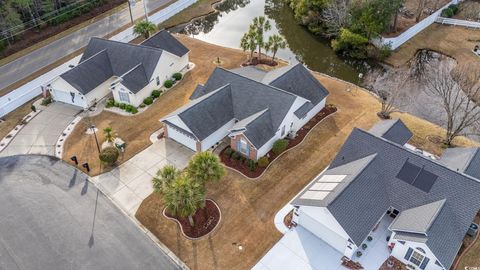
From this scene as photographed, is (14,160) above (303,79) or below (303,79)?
below

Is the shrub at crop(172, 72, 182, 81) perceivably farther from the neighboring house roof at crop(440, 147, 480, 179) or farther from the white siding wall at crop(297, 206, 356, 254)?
the neighboring house roof at crop(440, 147, 480, 179)

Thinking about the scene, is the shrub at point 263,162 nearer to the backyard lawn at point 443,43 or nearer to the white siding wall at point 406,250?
the white siding wall at point 406,250

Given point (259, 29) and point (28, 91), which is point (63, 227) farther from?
point (259, 29)

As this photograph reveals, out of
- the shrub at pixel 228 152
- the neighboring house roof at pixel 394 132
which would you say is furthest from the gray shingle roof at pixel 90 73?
the neighboring house roof at pixel 394 132

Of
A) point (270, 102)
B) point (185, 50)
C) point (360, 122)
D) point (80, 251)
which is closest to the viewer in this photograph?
point (80, 251)

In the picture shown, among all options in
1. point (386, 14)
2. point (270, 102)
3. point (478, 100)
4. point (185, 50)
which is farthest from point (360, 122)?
point (185, 50)

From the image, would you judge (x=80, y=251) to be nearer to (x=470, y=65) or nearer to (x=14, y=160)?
(x=14, y=160)

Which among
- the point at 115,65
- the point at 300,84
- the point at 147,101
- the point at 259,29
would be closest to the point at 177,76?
the point at 147,101
